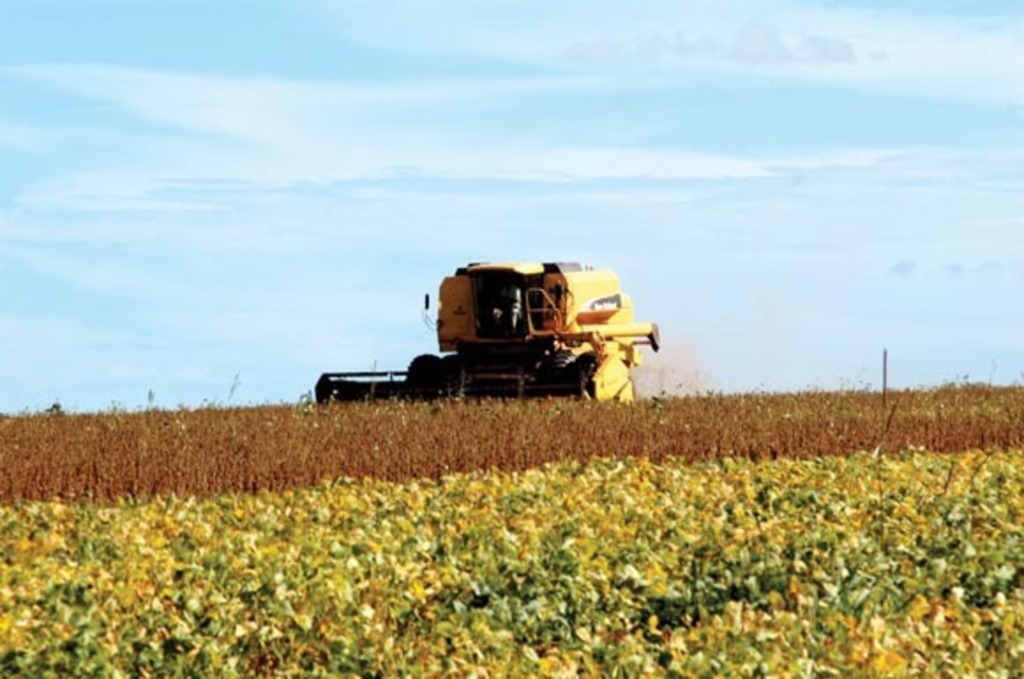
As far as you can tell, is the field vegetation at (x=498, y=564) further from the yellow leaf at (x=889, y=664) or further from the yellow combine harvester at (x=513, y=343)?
the yellow combine harvester at (x=513, y=343)

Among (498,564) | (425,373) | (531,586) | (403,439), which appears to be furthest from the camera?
(425,373)

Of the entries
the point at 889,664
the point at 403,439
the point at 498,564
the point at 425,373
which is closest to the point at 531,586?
the point at 498,564

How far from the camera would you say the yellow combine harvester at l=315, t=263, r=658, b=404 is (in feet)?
94.8

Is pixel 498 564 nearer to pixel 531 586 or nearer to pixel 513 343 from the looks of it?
pixel 531 586

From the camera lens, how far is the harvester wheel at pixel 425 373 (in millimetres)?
29381

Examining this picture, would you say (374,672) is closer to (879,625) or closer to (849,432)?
(879,625)

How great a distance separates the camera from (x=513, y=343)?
2994 centimetres

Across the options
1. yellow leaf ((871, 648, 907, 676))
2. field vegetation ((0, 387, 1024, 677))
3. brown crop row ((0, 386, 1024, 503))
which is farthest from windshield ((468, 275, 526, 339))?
yellow leaf ((871, 648, 907, 676))

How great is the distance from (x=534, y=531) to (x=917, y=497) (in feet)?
11.7

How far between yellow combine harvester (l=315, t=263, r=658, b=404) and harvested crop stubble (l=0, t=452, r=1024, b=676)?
13725 mm

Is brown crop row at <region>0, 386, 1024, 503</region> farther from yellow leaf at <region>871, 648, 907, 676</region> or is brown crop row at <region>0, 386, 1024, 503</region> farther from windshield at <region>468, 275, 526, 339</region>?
yellow leaf at <region>871, 648, 907, 676</region>

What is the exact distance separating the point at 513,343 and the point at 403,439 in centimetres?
916

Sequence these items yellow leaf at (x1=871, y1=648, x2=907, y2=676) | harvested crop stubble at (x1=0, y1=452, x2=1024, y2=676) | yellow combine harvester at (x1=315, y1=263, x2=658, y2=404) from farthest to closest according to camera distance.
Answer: yellow combine harvester at (x1=315, y1=263, x2=658, y2=404), harvested crop stubble at (x1=0, y1=452, x2=1024, y2=676), yellow leaf at (x1=871, y1=648, x2=907, y2=676)

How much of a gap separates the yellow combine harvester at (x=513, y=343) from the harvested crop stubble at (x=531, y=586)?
540 inches
